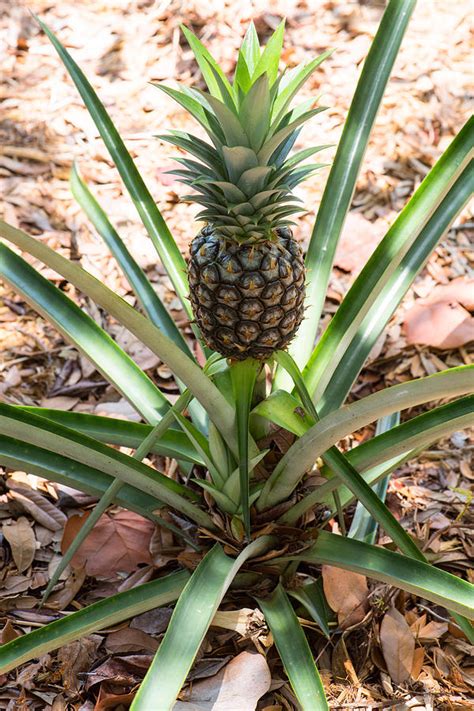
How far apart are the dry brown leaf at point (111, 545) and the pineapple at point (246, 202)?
64 centimetres

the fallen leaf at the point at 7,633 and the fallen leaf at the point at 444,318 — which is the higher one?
the fallen leaf at the point at 444,318

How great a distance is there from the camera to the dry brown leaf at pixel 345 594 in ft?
5.34

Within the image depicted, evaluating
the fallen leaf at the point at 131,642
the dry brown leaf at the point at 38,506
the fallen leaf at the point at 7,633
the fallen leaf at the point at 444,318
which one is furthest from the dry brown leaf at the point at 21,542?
the fallen leaf at the point at 444,318

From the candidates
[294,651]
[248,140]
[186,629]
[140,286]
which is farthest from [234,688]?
[248,140]

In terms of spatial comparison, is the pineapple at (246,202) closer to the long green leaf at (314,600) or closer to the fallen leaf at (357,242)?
the long green leaf at (314,600)

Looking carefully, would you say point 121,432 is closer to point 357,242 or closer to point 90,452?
point 90,452

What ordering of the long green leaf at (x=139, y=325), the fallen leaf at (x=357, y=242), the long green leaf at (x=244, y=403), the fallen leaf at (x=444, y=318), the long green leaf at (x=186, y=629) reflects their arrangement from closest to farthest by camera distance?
the long green leaf at (x=139, y=325) → the long green leaf at (x=186, y=629) → the long green leaf at (x=244, y=403) → the fallen leaf at (x=444, y=318) → the fallen leaf at (x=357, y=242)

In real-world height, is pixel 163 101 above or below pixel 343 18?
below

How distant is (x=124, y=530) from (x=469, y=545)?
2.69 ft

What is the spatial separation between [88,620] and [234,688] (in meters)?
0.35

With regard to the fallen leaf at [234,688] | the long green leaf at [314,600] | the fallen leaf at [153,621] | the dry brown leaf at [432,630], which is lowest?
the dry brown leaf at [432,630]

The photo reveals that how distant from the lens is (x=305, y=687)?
134 centimetres

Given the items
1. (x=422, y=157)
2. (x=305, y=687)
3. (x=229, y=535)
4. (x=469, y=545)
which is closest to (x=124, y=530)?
(x=229, y=535)

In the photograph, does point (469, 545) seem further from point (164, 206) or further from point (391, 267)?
point (164, 206)
